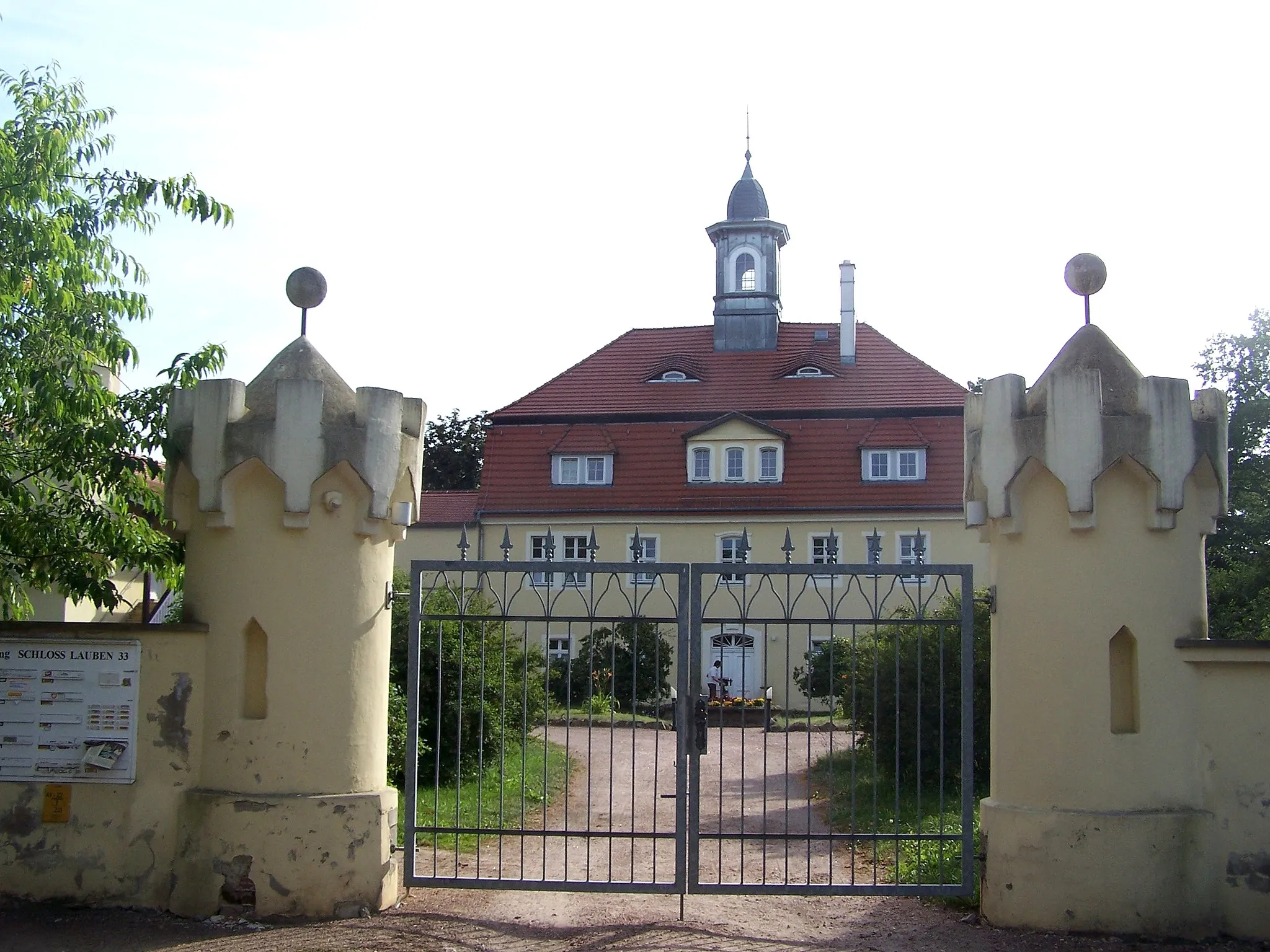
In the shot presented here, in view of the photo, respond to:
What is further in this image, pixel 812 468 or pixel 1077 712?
pixel 812 468

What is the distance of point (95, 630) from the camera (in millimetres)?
7340

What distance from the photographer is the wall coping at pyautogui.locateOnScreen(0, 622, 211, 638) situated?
7289 mm

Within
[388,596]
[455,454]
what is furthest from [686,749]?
[455,454]

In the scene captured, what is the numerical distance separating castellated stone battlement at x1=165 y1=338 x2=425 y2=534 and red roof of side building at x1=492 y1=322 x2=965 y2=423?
2708 cm

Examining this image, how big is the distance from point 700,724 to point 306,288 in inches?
137

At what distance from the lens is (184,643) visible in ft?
24.1

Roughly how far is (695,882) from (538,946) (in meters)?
1.01

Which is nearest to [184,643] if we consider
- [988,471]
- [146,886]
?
[146,886]

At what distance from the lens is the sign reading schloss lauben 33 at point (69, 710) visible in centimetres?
725

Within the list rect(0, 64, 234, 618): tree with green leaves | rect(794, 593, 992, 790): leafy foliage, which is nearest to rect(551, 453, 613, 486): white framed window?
rect(794, 593, 992, 790): leafy foliage

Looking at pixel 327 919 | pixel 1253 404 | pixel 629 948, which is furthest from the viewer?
pixel 1253 404

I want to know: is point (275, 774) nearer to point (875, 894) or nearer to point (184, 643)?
point (184, 643)

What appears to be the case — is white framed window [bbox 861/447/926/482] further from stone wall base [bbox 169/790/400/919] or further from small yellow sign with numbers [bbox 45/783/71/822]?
small yellow sign with numbers [bbox 45/783/71/822]

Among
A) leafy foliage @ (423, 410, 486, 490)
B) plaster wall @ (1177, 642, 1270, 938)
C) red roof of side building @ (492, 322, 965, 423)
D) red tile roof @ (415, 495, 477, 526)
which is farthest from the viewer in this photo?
leafy foliage @ (423, 410, 486, 490)
